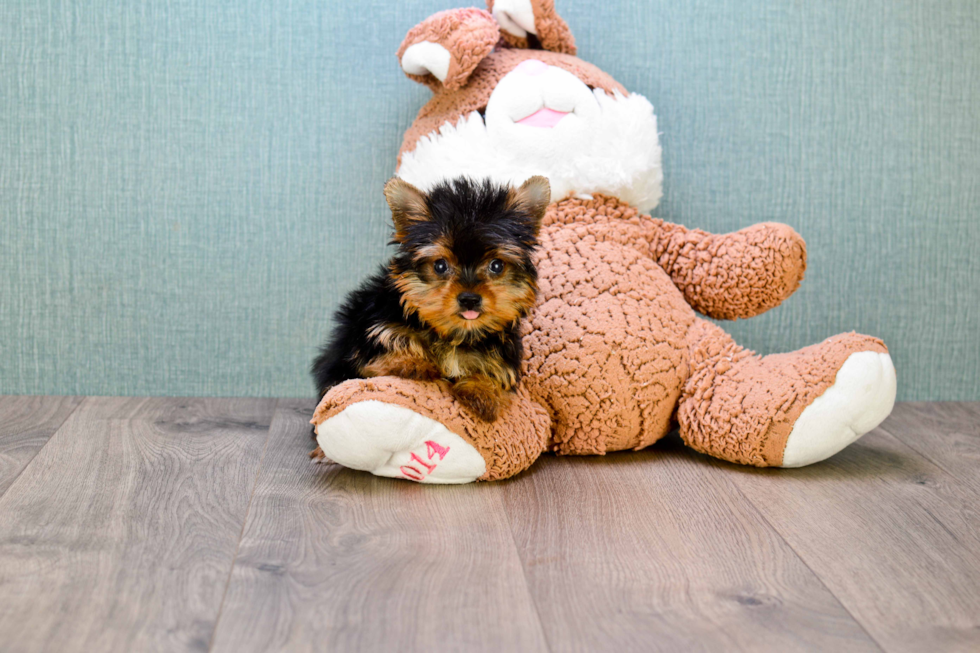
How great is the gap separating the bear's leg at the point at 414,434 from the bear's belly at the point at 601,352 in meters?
0.16

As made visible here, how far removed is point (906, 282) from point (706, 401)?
0.96m

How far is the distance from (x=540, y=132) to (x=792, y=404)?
0.78 meters

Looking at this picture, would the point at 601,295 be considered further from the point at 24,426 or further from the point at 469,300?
the point at 24,426

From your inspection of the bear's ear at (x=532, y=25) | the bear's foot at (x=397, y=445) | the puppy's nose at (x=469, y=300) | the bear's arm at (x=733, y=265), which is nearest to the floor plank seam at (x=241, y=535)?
the bear's foot at (x=397, y=445)

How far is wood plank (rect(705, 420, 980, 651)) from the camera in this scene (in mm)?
1176

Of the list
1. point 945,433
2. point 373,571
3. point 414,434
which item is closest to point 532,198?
point 414,434

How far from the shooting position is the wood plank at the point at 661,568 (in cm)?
112

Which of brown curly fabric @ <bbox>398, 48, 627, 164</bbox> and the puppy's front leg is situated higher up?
brown curly fabric @ <bbox>398, 48, 627, 164</bbox>

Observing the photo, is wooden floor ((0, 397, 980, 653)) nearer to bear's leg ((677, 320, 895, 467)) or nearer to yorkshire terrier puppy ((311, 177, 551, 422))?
bear's leg ((677, 320, 895, 467))

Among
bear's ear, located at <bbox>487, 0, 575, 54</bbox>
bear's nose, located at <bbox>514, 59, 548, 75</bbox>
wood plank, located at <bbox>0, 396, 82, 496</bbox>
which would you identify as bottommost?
wood plank, located at <bbox>0, 396, 82, 496</bbox>

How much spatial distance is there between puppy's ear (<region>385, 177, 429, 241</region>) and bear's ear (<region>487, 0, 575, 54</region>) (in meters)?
0.68

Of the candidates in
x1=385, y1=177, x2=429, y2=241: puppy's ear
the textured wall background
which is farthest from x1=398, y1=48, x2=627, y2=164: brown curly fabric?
x1=385, y1=177, x2=429, y2=241: puppy's ear

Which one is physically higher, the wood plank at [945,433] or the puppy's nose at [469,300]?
the puppy's nose at [469,300]

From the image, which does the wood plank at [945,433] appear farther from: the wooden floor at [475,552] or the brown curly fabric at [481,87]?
the brown curly fabric at [481,87]
